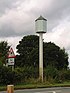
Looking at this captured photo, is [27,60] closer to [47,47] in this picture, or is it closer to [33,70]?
[47,47]

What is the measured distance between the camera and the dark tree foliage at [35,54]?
6968cm

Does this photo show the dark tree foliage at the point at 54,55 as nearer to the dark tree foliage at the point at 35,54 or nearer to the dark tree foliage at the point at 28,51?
the dark tree foliage at the point at 35,54

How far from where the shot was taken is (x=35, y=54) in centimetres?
6994

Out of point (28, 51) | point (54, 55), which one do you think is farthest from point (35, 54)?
point (28, 51)

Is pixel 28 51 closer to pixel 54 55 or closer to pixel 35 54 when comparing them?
pixel 35 54

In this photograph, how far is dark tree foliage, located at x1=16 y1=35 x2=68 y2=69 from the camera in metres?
69.7

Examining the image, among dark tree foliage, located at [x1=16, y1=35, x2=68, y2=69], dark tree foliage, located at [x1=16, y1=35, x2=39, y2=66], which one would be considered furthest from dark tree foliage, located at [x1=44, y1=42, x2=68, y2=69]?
dark tree foliage, located at [x1=16, y1=35, x2=39, y2=66]

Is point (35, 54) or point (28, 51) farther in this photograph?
point (28, 51)

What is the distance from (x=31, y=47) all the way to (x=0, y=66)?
45.6 metres

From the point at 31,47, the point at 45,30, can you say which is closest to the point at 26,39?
the point at 31,47

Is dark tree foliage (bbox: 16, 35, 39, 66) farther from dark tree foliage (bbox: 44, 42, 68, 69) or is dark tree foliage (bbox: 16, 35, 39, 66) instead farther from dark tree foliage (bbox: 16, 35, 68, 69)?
dark tree foliage (bbox: 44, 42, 68, 69)

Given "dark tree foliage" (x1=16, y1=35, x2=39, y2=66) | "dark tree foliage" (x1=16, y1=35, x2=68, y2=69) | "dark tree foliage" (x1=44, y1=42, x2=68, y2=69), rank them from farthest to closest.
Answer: "dark tree foliage" (x1=16, y1=35, x2=39, y2=66)
"dark tree foliage" (x1=16, y1=35, x2=68, y2=69)
"dark tree foliage" (x1=44, y1=42, x2=68, y2=69)

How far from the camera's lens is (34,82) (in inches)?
1289

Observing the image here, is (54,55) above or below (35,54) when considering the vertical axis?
below
